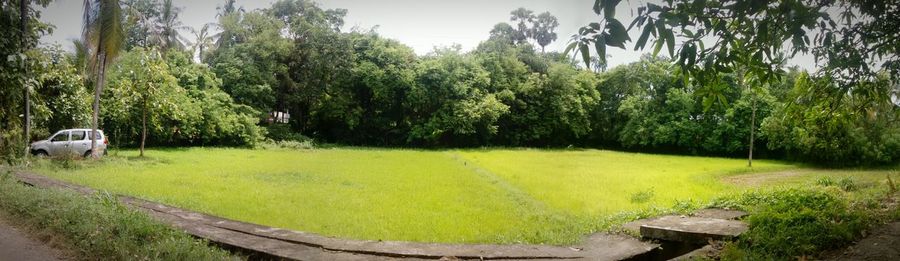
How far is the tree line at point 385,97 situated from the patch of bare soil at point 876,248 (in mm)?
13137

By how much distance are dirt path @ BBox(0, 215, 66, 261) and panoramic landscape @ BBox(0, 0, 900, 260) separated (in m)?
0.03

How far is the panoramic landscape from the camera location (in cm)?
430

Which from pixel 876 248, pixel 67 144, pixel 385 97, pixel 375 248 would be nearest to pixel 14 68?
pixel 67 144

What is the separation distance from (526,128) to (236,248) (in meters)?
26.4

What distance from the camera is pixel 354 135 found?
30922 mm

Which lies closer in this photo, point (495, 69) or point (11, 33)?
point (11, 33)

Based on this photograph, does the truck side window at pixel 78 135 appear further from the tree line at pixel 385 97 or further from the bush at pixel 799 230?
the bush at pixel 799 230

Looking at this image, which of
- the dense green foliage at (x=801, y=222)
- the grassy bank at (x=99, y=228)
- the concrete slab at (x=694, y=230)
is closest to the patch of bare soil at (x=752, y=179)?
the dense green foliage at (x=801, y=222)

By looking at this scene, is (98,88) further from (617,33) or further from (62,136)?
Result: (617,33)

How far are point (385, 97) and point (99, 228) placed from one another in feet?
82.6

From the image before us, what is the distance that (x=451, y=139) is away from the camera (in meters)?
30.8

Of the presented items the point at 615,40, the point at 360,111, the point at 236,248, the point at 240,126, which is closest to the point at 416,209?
the point at 236,248

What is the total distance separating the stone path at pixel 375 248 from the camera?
4.35m

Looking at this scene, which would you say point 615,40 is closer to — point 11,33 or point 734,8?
point 734,8
